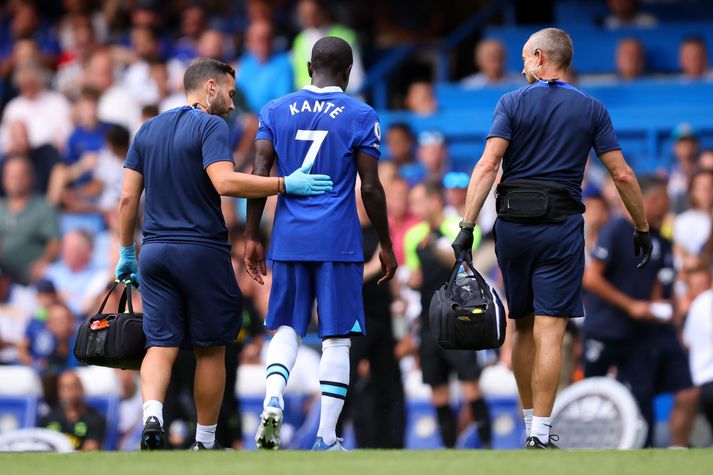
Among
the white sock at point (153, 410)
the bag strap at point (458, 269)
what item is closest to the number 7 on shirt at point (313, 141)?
the bag strap at point (458, 269)

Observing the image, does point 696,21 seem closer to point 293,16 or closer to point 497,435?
point 293,16

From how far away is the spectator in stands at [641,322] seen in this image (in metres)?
11.2

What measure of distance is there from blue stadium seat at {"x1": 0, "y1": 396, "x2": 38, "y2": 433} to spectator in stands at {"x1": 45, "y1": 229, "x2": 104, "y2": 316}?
151cm

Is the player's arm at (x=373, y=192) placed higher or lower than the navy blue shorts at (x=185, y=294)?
higher

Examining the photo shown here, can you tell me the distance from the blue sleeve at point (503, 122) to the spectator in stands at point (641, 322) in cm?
367

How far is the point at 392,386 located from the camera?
37.6 ft

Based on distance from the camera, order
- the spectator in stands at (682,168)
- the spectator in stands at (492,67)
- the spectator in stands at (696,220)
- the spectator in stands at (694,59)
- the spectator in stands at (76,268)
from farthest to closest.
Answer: the spectator in stands at (492,67)
the spectator in stands at (694,59)
the spectator in stands at (76,268)
the spectator in stands at (682,168)
the spectator in stands at (696,220)

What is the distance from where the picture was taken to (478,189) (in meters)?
7.60

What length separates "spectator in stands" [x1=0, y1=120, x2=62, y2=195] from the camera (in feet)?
49.8

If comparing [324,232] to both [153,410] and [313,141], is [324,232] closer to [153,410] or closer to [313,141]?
[313,141]

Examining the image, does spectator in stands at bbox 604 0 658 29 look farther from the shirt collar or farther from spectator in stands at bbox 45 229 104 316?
the shirt collar

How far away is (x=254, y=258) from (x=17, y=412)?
5564 millimetres

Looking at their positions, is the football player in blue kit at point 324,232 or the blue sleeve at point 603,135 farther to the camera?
the blue sleeve at point 603,135

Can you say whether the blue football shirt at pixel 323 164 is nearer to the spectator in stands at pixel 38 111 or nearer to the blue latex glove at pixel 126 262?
the blue latex glove at pixel 126 262
